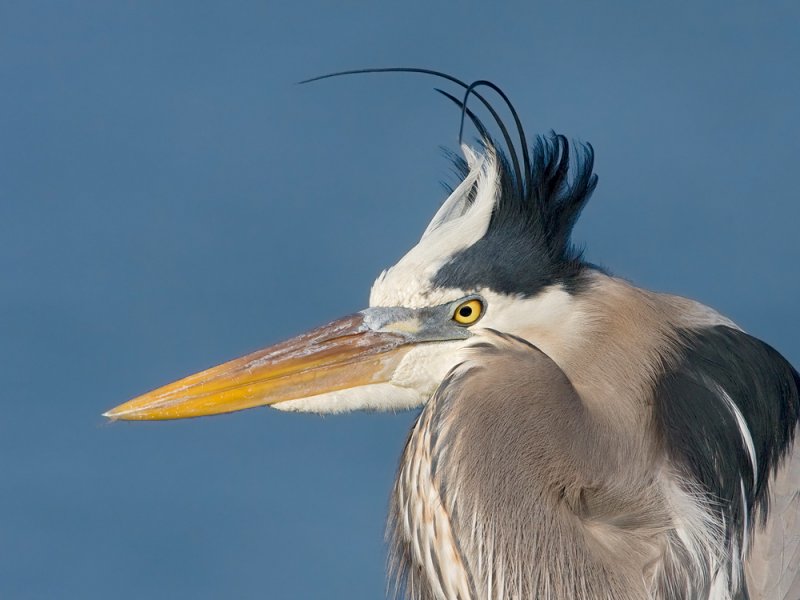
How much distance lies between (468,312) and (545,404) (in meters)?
0.42

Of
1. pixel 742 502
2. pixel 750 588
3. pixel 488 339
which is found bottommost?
pixel 750 588

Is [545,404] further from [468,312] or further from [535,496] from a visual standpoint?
[468,312]

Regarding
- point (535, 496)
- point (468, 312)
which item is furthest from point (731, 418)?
point (468, 312)

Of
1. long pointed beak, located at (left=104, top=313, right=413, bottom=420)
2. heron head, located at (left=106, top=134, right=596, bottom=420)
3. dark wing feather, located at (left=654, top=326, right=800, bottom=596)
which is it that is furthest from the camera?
long pointed beak, located at (left=104, top=313, right=413, bottom=420)

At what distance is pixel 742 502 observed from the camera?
9.98ft

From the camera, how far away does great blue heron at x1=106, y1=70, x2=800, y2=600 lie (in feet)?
9.30

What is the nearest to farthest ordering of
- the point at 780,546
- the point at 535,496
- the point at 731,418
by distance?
the point at 535,496, the point at 731,418, the point at 780,546

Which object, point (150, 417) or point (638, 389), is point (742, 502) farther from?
point (150, 417)

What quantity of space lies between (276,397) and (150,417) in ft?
1.01

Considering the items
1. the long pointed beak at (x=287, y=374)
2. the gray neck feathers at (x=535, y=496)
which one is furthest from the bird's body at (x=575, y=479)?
the long pointed beak at (x=287, y=374)

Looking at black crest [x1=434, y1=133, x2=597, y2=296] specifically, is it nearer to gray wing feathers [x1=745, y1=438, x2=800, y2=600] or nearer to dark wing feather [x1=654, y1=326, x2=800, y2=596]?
dark wing feather [x1=654, y1=326, x2=800, y2=596]

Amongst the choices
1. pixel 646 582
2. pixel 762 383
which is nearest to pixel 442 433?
pixel 646 582

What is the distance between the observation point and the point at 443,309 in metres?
3.20

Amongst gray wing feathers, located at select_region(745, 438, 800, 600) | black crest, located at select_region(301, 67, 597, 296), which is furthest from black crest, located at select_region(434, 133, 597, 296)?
gray wing feathers, located at select_region(745, 438, 800, 600)
